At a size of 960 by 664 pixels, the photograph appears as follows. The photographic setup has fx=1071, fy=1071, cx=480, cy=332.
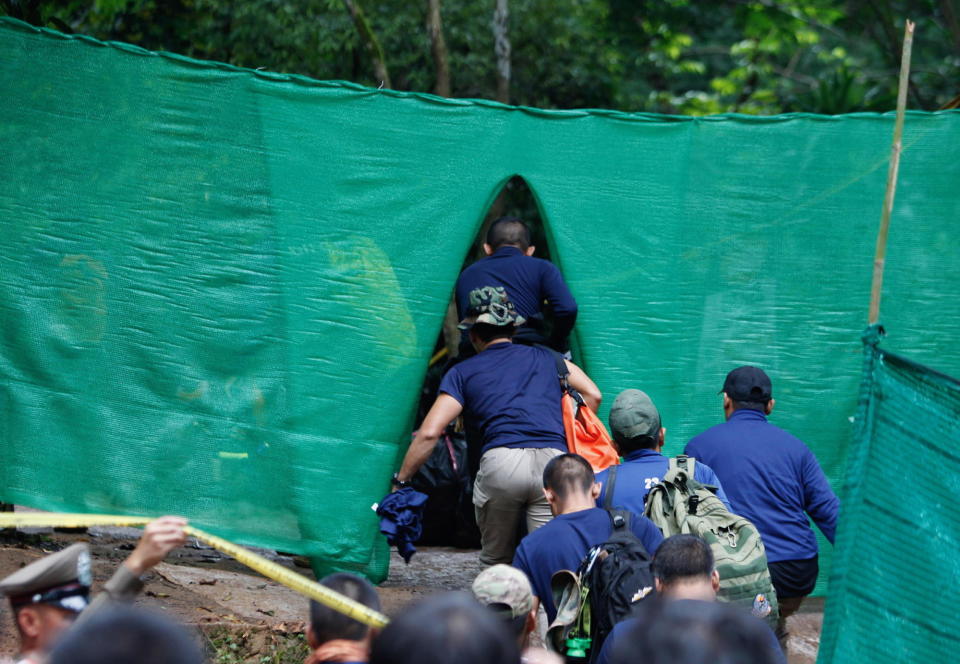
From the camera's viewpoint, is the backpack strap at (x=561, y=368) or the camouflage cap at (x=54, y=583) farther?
the backpack strap at (x=561, y=368)

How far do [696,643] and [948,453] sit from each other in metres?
2.07

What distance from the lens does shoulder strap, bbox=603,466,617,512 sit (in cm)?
408

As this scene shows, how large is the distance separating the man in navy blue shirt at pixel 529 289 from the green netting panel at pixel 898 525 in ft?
6.63

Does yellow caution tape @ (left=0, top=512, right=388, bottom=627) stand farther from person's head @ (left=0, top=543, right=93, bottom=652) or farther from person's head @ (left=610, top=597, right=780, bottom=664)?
person's head @ (left=610, top=597, right=780, bottom=664)

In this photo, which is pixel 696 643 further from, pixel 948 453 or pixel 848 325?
pixel 848 325

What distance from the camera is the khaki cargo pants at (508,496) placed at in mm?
4680

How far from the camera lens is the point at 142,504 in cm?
509

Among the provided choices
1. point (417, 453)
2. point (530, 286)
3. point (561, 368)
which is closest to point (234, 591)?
point (417, 453)

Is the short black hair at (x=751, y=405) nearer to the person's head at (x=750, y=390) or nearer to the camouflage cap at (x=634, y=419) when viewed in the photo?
the person's head at (x=750, y=390)

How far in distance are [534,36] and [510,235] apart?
681 cm

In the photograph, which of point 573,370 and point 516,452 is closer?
point 516,452

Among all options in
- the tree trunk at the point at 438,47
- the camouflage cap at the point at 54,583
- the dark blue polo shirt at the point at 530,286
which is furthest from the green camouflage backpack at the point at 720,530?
the tree trunk at the point at 438,47

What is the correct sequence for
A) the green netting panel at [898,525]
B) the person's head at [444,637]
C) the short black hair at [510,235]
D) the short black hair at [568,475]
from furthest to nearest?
1. the short black hair at [510,235]
2. the short black hair at [568,475]
3. the green netting panel at [898,525]
4. the person's head at [444,637]

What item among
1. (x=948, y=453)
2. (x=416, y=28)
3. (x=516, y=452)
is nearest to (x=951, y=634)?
(x=948, y=453)
